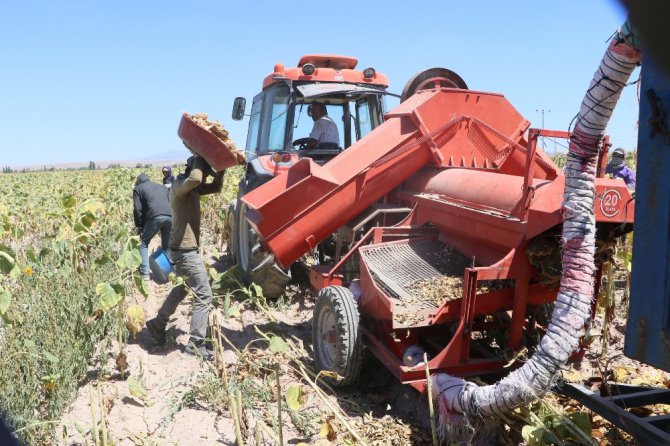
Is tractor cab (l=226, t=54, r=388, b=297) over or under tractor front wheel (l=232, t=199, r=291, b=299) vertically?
over

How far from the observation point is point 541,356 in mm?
2797

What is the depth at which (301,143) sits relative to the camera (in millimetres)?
6613

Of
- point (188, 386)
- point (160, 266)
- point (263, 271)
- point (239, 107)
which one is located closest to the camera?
point (188, 386)

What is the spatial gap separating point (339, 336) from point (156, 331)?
195 centimetres

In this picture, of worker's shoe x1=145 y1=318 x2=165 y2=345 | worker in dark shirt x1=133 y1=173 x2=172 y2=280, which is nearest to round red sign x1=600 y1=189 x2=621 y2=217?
worker's shoe x1=145 y1=318 x2=165 y2=345

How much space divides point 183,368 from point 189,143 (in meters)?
1.79

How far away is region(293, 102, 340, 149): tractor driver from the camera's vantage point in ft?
21.5

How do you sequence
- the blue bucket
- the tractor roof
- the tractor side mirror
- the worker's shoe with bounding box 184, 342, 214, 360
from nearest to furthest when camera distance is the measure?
the worker's shoe with bounding box 184, 342, 214, 360, the blue bucket, the tractor roof, the tractor side mirror

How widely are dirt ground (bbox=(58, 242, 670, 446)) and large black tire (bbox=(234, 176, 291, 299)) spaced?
2.57 feet

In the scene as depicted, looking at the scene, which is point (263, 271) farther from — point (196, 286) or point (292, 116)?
point (292, 116)

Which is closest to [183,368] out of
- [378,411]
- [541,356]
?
[378,411]

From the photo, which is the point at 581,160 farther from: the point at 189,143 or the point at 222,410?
the point at 189,143

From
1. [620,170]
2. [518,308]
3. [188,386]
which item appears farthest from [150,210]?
[620,170]

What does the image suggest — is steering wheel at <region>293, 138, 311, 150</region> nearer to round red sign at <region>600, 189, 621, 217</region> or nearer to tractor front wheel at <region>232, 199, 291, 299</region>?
tractor front wheel at <region>232, 199, 291, 299</region>
